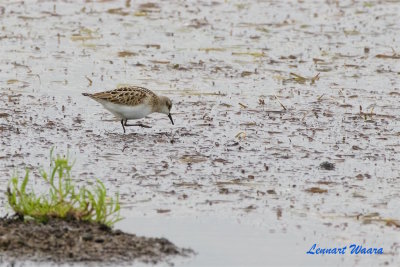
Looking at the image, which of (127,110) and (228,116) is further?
(228,116)

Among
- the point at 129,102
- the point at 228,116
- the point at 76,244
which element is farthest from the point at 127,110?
the point at 76,244

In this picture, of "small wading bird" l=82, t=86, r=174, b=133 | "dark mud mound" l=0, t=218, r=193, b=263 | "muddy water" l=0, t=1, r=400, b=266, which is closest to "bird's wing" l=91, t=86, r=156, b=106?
"small wading bird" l=82, t=86, r=174, b=133

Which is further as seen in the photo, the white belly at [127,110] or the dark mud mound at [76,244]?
the white belly at [127,110]

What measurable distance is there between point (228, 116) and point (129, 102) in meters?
1.82

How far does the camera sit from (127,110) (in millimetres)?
16391

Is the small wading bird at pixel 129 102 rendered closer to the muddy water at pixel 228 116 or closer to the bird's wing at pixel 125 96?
the bird's wing at pixel 125 96

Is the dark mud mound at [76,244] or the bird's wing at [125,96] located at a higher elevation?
the bird's wing at [125,96]

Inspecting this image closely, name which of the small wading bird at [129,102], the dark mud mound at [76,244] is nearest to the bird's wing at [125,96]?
the small wading bird at [129,102]

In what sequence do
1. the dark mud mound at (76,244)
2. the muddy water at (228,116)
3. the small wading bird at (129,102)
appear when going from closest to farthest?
the dark mud mound at (76,244)
the muddy water at (228,116)
the small wading bird at (129,102)

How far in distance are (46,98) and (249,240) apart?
744cm

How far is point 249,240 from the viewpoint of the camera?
37.9 feet

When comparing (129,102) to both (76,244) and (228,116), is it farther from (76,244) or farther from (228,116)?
(76,244)

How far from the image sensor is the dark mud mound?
34.9 feet

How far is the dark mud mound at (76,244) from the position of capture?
34.9 ft
